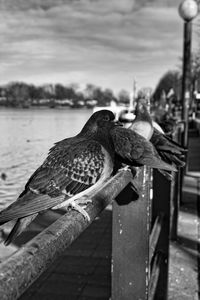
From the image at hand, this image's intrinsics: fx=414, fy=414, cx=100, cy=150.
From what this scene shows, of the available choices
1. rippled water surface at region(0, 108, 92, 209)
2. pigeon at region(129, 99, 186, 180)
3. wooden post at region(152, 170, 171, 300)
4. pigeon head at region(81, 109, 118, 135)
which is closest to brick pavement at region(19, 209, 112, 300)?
wooden post at region(152, 170, 171, 300)

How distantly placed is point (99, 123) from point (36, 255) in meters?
1.40

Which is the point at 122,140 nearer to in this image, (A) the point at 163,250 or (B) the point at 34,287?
(A) the point at 163,250

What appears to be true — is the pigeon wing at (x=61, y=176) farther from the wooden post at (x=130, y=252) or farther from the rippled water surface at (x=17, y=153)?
A: the rippled water surface at (x=17, y=153)

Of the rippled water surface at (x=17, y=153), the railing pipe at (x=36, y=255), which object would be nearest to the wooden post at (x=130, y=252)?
the railing pipe at (x=36, y=255)

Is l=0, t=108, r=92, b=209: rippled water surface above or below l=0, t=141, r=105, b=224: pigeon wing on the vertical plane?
below

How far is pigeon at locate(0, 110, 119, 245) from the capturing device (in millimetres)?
1573

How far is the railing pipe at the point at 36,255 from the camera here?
0.81m

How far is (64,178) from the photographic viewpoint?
1.79 meters

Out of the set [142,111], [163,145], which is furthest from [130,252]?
[142,111]

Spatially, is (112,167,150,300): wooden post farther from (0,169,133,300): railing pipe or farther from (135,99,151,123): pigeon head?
(135,99,151,123): pigeon head

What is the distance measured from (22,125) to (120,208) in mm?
8871

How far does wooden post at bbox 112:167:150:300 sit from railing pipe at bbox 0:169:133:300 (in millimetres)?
722

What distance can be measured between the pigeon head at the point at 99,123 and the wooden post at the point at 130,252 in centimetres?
36

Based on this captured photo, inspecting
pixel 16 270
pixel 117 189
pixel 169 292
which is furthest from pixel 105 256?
pixel 16 270
